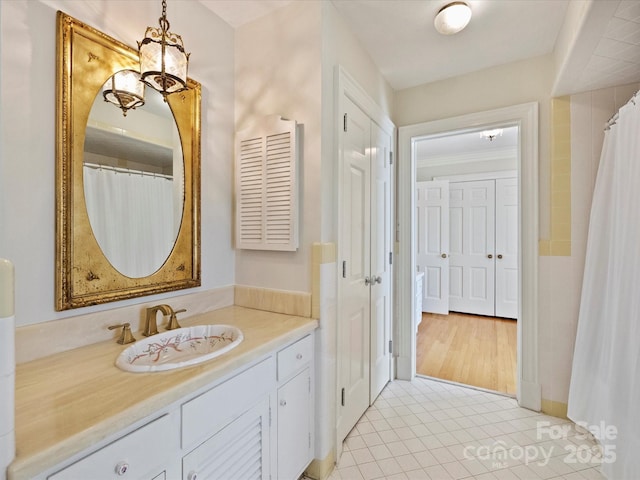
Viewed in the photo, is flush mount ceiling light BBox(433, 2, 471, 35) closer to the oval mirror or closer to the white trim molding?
the white trim molding

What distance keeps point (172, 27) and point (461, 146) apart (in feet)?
12.6

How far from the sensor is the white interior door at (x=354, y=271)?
1784mm

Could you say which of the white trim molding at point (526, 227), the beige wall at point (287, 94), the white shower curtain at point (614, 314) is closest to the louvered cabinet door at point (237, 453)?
the beige wall at point (287, 94)

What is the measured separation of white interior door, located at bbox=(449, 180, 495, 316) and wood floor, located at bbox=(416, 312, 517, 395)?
0.28 m

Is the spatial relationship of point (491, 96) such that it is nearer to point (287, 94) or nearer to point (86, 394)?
point (287, 94)

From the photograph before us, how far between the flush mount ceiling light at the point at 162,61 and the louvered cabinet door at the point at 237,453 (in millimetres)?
1360

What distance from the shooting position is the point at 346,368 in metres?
1.84

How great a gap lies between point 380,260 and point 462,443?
1.22 metres

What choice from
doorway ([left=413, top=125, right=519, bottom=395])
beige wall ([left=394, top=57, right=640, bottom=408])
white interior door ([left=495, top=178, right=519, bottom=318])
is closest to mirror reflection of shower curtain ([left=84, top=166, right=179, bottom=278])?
beige wall ([left=394, top=57, right=640, bottom=408])

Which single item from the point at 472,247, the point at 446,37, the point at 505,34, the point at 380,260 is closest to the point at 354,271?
the point at 380,260

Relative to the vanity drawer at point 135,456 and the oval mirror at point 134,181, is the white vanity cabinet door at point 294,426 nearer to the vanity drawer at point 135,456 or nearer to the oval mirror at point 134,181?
the vanity drawer at point 135,456

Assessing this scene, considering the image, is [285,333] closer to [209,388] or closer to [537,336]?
[209,388]

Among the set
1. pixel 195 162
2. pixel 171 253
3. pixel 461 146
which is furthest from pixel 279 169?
pixel 461 146

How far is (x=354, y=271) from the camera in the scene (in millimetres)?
1952
